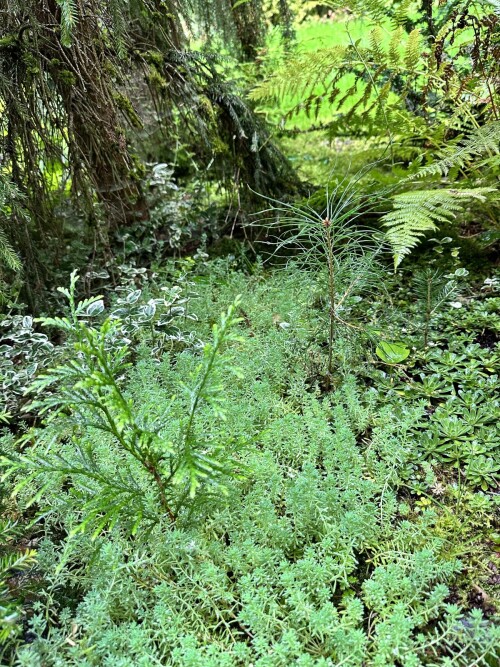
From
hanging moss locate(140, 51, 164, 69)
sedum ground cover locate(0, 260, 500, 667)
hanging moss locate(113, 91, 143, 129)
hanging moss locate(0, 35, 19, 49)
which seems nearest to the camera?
sedum ground cover locate(0, 260, 500, 667)

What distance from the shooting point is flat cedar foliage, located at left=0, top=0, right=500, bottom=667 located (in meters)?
1.21

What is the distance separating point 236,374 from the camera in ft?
4.31

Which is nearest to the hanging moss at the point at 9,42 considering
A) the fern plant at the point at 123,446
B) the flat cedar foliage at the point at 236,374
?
the flat cedar foliage at the point at 236,374

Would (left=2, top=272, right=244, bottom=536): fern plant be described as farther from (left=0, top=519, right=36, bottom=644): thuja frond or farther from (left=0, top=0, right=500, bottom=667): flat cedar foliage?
(left=0, top=519, right=36, bottom=644): thuja frond

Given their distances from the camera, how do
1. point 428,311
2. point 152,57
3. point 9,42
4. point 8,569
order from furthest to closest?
point 152,57, point 428,311, point 9,42, point 8,569

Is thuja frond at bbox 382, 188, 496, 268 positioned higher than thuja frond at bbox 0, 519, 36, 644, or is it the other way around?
thuja frond at bbox 382, 188, 496, 268

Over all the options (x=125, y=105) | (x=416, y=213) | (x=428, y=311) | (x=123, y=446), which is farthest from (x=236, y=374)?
(x=125, y=105)

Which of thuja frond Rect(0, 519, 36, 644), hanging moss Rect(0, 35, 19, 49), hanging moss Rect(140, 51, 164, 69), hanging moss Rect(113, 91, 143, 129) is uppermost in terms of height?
hanging moss Rect(0, 35, 19, 49)

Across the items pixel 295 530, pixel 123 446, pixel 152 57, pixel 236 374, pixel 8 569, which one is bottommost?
pixel 295 530

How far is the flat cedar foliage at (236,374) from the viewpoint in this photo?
121cm

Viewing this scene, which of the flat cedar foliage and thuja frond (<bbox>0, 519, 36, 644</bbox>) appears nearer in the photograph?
thuja frond (<bbox>0, 519, 36, 644</bbox>)

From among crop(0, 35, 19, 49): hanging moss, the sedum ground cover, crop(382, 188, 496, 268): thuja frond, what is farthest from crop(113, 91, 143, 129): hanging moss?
crop(382, 188, 496, 268): thuja frond

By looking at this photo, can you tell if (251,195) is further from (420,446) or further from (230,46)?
(420,446)

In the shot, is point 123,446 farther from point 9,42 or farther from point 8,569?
point 9,42
